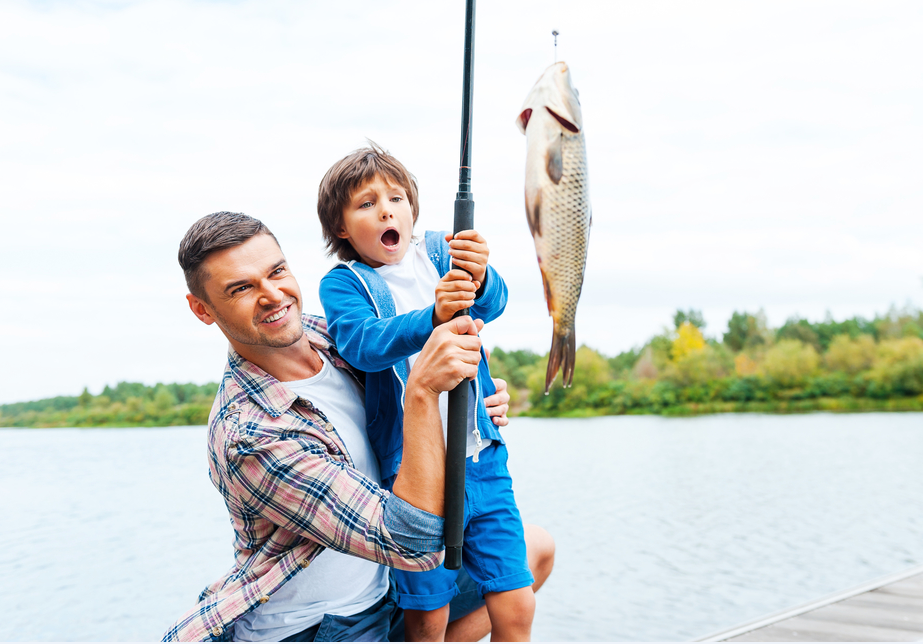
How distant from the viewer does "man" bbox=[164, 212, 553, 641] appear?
133 centimetres

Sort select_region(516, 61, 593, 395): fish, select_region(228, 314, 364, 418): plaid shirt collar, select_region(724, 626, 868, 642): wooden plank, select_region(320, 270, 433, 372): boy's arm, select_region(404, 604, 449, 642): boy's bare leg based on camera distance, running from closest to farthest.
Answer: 1. select_region(516, 61, 593, 395): fish
2. select_region(320, 270, 433, 372): boy's arm
3. select_region(228, 314, 364, 418): plaid shirt collar
4. select_region(404, 604, 449, 642): boy's bare leg
5. select_region(724, 626, 868, 642): wooden plank

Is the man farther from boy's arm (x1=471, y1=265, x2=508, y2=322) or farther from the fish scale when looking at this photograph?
the fish scale

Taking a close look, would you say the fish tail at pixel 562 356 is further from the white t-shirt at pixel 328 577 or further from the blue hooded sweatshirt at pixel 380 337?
the white t-shirt at pixel 328 577

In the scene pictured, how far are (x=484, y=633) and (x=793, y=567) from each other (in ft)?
47.0

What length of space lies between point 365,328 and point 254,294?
294mm

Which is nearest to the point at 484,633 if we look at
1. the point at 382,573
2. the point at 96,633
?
the point at 382,573

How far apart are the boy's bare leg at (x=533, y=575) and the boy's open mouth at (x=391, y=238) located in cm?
89

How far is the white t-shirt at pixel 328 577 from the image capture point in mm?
1636

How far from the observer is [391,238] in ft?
5.64

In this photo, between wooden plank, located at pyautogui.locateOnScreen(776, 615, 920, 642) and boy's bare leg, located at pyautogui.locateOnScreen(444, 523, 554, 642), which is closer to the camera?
boy's bare leg, located at pyautogui.locateOnScreen(444, 523, 554, 642)

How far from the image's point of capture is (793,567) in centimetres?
1400

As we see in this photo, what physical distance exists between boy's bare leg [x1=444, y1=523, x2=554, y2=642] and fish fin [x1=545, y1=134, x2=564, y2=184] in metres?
1.26

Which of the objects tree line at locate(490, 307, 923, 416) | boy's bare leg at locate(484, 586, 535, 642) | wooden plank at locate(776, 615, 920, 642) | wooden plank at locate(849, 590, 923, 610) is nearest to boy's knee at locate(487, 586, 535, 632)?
boy's bare leg at locate(484, 586, 535, 642)

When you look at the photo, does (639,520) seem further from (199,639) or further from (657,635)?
(199,639)
